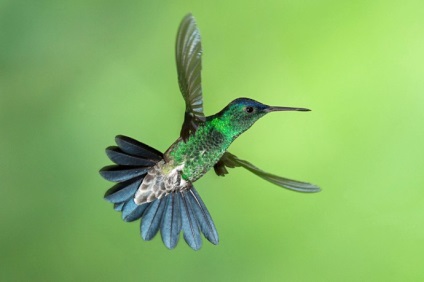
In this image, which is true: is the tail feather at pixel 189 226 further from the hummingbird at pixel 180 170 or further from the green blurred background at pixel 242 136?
the green blurred background at pixel 242 136

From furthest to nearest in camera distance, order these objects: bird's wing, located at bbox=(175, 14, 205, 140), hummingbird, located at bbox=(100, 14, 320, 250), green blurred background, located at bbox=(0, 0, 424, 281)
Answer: green blurred background, located at bbox=(0, 0, 424, 281) < hummingbird, located at bbox=(100, 14, 320, 250) < bird's wing, located at bbox=(175, 14, 205, 140)

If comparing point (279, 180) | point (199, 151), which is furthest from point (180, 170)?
point (279, 180)

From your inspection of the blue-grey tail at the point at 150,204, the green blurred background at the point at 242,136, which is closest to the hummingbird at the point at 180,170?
the blue-grey tail at the point at 150,204

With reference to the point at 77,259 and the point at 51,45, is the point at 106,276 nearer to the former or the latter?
the point at 77,259

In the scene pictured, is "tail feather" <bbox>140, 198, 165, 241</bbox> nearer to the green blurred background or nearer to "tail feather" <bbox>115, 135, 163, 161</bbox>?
"tail feather" <bbox>115, 135, 163, 161</bbox>

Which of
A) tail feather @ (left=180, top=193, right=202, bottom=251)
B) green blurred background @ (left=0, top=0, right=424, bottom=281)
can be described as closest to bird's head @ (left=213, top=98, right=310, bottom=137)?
tail feather @ (left=180, top=193, right=202, bottom=251)

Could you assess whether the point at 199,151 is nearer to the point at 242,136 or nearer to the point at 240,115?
the point at 240,115

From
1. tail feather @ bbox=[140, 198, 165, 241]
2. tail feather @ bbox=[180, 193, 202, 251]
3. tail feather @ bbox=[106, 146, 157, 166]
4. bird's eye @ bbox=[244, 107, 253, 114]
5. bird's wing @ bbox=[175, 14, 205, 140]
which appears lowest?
tail feather @ bbox=[180, 193, 202, 251]
